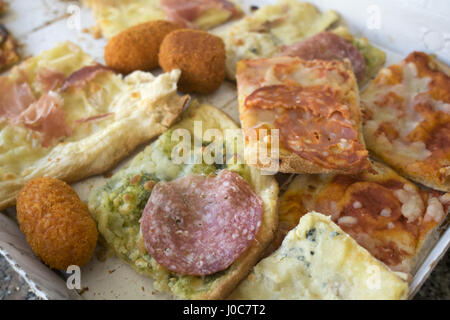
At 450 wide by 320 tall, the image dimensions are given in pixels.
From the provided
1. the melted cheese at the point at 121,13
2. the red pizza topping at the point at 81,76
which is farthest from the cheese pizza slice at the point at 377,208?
the melted cheese at the point at 121,13

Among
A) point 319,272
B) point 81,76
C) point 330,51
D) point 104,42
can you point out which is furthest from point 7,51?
point 319,272

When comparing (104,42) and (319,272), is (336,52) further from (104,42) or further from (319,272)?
(104,42)

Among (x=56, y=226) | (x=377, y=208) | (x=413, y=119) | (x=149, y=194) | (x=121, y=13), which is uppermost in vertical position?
(x=121, y=13)

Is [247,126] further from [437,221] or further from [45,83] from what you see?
[45,83]

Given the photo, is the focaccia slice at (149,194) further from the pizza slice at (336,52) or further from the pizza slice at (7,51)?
the pizza slice at (7,51)

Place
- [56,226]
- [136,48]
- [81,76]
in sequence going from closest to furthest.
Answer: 1. [56,226]
2. [81,76]
3. [136,48]

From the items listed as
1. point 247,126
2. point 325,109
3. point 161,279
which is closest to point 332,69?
point 325,109

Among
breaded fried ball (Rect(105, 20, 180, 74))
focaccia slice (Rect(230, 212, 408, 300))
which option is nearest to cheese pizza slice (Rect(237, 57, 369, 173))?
focaccia slice (Rect(230, 212, 408, 300))
